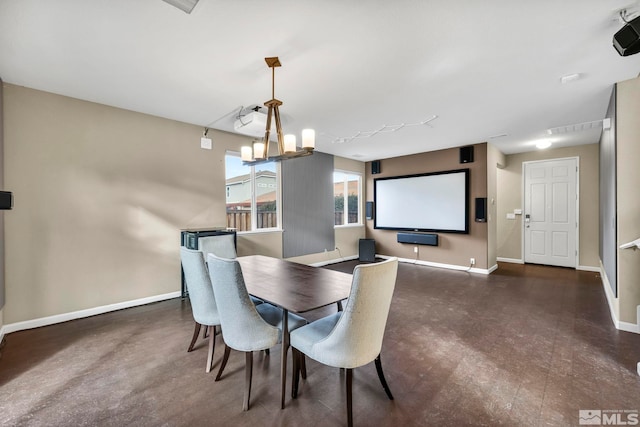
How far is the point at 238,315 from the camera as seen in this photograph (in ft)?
5.47

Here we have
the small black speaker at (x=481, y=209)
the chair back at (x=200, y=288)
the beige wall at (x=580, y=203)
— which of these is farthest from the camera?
the beige wall at (x=580, y=203)

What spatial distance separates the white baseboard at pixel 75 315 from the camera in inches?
108

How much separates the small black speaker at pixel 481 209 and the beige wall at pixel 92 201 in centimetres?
494

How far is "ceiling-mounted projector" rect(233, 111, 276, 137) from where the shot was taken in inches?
133

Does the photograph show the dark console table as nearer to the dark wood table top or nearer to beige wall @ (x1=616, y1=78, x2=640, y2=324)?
the dark wood table top

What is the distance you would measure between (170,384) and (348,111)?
3361 mm

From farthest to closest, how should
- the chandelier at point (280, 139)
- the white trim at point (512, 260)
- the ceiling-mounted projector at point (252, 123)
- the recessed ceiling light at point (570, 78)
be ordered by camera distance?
1. the white trim at point (512, 260)
2. the ceiling-mounted projector at point (252, 123)
3. the recessed ceiling light at point (570, 78)
4. the chandelier at point (280, 139)

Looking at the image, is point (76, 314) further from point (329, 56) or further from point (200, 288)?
point (329, 56)

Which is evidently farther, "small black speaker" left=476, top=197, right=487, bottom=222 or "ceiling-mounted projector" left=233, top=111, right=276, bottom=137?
"small black speaker" left=476, top=197, right=487, bottom=222

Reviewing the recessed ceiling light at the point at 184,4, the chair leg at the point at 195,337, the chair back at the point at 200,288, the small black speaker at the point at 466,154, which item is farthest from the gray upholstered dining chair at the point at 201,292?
the small black speaker at the point at 466,154

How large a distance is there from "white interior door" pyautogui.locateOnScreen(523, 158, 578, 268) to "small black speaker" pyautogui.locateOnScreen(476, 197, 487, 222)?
169 cm

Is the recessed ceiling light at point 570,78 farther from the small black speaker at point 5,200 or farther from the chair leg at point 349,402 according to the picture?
the small black speaker at point 5,200

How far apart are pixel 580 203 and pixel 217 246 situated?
6.87 m

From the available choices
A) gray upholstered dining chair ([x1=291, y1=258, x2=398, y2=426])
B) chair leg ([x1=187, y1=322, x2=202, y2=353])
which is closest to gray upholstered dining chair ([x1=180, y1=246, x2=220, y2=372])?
chair leg ([x1=187, y1=322, x2=202, y2=353])
